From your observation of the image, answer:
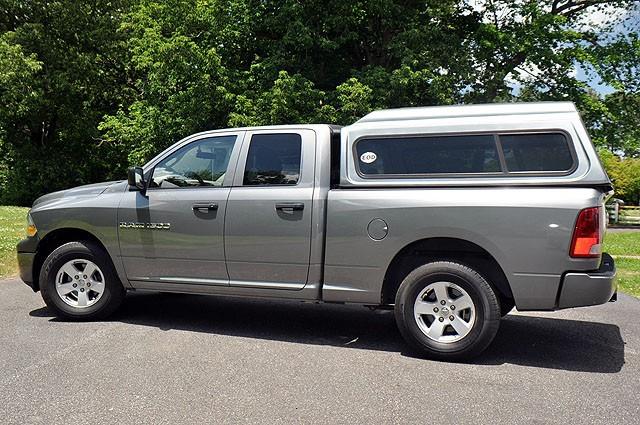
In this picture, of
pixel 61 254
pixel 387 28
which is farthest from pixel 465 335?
pixel 387 28

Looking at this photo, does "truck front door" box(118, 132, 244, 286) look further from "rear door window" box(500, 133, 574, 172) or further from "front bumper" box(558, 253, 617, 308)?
"front bumper" box(558, 253, 617, 308)

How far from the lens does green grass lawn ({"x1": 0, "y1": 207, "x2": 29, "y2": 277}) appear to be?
879 centimetres

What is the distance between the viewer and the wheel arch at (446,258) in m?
4.69

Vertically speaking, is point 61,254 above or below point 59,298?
above

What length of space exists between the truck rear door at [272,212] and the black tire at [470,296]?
93 cm

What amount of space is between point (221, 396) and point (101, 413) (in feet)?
2.46

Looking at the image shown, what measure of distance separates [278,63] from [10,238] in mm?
9805

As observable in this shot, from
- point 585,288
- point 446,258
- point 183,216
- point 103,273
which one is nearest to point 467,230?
point 446,258

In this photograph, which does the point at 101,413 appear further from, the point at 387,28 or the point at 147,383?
the point at 387,28

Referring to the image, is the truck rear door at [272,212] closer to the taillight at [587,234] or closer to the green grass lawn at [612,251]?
the taillight at [587,234]

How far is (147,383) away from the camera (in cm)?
407

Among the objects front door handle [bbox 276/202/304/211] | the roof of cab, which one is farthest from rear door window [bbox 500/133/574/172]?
front door handle [bbox 276/202/304/211]

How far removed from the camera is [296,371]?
14.4 ft

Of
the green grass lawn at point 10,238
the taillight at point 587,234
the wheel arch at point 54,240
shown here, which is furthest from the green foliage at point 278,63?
the taillight at point 587,234
